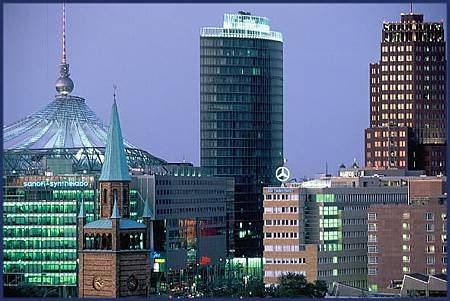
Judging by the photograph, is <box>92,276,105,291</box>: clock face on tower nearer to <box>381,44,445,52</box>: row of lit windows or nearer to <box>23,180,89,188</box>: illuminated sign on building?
<box>23,180,89,188</box>: illuminated sign on building

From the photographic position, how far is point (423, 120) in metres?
43.7

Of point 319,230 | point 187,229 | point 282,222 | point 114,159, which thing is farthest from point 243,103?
point 114,159

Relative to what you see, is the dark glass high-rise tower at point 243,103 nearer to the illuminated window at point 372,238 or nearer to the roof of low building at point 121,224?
the illuminated window at point 372,238

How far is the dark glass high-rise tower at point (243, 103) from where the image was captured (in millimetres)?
39844

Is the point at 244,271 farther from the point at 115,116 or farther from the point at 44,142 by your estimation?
the point at 115,116

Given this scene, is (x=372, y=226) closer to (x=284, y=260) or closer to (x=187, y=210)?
(x=284, y=260)

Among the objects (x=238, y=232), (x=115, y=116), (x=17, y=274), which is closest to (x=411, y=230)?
(x=115, y=116)

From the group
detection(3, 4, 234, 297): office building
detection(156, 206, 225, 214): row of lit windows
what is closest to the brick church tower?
detection(3, 4, 234, 297): office building

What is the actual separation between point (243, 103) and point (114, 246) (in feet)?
59.8

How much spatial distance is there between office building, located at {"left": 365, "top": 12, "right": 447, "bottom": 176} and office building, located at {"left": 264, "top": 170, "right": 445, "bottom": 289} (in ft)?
41.3

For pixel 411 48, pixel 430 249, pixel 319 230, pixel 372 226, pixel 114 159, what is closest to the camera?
pixel 114 159

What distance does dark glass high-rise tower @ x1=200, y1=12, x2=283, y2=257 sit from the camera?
3984 centimetres

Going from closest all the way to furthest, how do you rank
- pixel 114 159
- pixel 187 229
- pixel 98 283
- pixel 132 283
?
pixel 132 283 → pixel 98 283 → pixel 114 159 → pixel 187 229

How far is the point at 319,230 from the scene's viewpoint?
28.1 m
